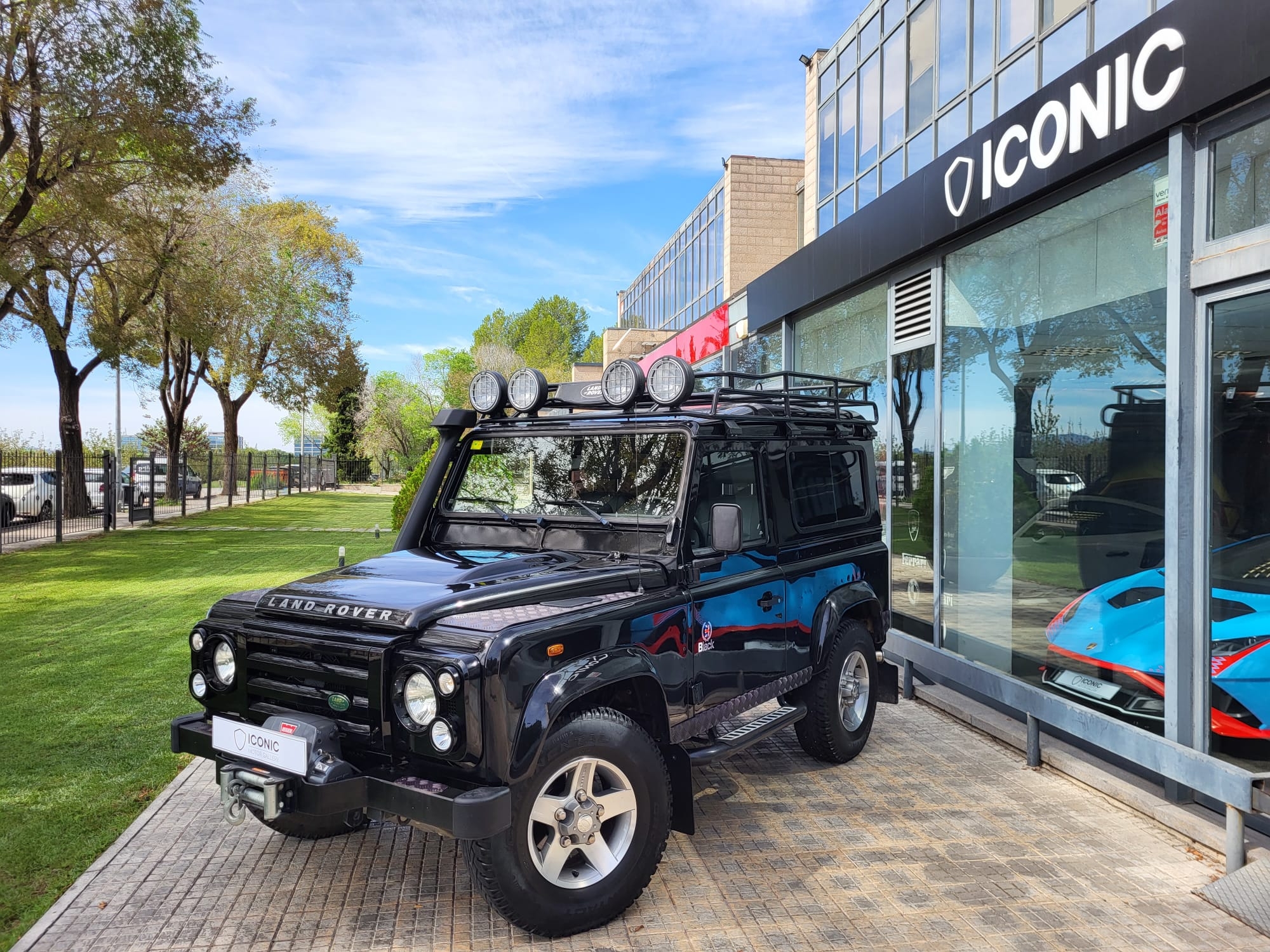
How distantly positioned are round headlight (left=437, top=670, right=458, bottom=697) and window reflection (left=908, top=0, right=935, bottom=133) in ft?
32.3

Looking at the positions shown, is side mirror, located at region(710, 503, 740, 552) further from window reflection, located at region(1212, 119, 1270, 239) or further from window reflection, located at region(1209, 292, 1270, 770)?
window reflection, located at region(1212, 119, 1270, 239)

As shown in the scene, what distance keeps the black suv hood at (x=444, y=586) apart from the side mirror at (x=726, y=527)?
302 mm

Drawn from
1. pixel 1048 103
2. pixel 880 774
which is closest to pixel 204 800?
pixel 880 774

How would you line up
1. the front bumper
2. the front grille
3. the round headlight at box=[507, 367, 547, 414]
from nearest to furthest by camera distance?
the front bumper, the front grille, the round headlight at box=[507, 367, 547, 414]

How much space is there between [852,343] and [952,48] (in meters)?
3.78

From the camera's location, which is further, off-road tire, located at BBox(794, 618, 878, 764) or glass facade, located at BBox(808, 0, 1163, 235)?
glass facade, located at BBox(808, 0, 1163, 235)

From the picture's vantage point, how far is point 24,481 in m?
20.4

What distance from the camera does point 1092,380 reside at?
224 inches

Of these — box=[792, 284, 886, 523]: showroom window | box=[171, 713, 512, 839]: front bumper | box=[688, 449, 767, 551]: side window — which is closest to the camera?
box=[171, 713, 512, 839]: front bumper

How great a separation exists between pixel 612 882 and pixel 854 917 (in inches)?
41.2

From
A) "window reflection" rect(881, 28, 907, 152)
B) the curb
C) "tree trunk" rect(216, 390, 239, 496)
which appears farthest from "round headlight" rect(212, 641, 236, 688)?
"tree trunk" rect(216, 390, 239, 496)

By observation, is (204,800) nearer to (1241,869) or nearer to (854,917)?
(854,917)

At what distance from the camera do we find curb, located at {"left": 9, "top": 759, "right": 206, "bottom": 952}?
11.7ft

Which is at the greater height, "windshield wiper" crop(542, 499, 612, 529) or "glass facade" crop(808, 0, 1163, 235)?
"glass facade" crop(808, 0, 1163, 235)
